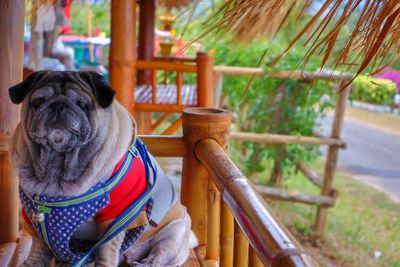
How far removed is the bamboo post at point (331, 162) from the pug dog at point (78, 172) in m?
3.72

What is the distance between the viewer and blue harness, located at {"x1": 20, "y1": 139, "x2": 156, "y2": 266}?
48.4 inches

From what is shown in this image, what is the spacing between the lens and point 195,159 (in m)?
1.70

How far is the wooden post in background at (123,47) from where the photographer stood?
2.46 m

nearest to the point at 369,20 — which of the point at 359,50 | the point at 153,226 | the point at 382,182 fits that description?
the point at 359,50

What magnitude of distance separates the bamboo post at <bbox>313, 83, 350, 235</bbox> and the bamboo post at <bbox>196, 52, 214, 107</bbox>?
1.91m

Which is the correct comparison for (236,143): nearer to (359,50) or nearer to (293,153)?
(293,153)

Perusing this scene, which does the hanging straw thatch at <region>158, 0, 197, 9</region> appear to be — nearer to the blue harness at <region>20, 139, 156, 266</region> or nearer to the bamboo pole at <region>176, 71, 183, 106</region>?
the bamboo pole at <region>176, 71, 183, 106</region>

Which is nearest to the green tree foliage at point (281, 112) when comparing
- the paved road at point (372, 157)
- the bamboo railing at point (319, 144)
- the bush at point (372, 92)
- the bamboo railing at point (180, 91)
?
the bamboo railing at point (319, 144)

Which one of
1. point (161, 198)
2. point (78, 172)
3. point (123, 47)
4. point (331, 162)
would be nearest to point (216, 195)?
point (161, 198)

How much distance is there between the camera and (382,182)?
6746 millimetres

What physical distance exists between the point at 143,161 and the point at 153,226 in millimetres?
195

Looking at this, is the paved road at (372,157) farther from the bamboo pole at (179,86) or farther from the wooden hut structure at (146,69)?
the bamboo pole at (179,86)

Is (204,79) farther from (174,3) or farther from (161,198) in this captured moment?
(174,3)

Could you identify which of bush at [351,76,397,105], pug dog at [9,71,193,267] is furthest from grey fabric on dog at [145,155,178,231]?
bush at [351,76,397,105]
